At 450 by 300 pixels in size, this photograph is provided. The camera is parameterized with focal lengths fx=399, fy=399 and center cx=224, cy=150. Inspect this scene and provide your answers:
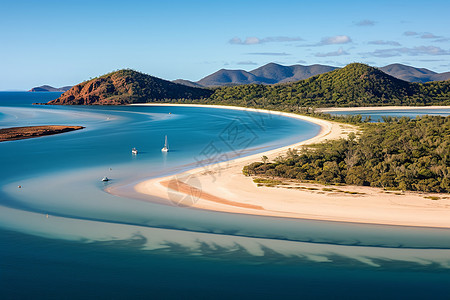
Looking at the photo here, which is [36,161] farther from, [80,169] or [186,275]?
[186,275]

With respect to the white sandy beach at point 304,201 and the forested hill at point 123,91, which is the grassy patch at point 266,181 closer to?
the white sandy beach at point 304,201

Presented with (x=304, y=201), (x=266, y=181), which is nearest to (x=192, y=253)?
(x=304, y=201)

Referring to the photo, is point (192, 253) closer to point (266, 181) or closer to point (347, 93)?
point (266, 181)

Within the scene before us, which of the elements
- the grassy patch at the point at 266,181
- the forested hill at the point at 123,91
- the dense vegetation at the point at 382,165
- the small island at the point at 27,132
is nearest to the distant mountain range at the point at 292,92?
the forested hill at the point at 123,91

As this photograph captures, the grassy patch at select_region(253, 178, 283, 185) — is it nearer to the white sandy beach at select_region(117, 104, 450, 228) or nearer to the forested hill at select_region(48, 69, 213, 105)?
the white sandy beach at select_region(117, 104, 450, 228)

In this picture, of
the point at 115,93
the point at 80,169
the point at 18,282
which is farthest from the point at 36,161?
the point at 115,93

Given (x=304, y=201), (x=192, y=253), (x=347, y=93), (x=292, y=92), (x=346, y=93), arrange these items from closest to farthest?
(x=192, y=253), (x=304, y=201), (x=347, y=93), (x=346, y=93), (x=292, y=92)

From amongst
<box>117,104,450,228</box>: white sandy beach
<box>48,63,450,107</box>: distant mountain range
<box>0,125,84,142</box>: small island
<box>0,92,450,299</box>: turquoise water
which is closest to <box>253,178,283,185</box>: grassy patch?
<box>117,104,450,228</box>: white sandy beach
